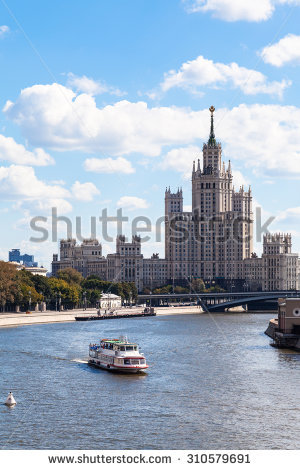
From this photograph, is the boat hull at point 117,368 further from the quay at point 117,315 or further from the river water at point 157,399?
the quay at point 117,315

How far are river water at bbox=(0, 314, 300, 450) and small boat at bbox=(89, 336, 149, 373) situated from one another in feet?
3.91

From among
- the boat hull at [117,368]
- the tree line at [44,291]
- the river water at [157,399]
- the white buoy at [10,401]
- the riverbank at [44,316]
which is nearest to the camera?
the river water at [157,399]

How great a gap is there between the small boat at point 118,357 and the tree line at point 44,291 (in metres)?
63.4

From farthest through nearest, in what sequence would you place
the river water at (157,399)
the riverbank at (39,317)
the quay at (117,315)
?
the quay at (117,315)
the riverbank at (39,317)
the river water at (157,399)

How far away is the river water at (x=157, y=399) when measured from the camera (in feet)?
131

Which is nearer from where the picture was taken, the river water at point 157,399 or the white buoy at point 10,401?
the river water at point 157,399

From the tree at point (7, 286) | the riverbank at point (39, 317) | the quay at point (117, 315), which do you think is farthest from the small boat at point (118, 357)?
the quay at point (117, 315)

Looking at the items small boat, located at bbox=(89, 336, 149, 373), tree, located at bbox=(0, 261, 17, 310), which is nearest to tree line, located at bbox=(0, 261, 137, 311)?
Answer: tree, located at bbox=(0, 261, 17, 310)

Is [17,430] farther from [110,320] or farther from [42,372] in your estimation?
[110,320]

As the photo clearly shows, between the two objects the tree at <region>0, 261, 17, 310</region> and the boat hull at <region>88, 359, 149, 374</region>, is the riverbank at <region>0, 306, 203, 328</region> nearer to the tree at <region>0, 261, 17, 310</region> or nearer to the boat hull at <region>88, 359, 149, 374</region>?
the tree at <region>0, 261, 17, 310</region>

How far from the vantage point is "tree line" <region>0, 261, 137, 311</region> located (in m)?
135
